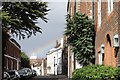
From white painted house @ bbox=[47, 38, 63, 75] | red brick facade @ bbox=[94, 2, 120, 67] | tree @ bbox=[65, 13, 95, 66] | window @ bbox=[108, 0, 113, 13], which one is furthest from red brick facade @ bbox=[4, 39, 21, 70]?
window @ bbox=[108, 0, 113, 13]

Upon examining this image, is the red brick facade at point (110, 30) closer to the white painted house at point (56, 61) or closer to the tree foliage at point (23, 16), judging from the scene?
the tree foliage at point (23, 16)

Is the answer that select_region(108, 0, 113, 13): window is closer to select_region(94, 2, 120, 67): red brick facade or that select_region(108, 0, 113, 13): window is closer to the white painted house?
select_region(94, 2, 120, 67): red brick facade

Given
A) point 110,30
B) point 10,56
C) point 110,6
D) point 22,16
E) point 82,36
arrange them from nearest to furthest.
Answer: point 110,30, point 110,6, point 22,16, point 82,36, point 10,56

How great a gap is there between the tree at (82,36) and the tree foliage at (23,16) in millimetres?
2957

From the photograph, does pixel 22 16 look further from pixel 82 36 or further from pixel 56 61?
pixel 56 61

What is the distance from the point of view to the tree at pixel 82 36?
32.0 metres

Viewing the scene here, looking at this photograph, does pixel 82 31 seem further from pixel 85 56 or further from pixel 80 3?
pixel 80 3

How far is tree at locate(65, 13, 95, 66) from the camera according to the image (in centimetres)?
3197

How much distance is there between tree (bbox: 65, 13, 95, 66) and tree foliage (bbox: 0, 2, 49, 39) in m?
2.96

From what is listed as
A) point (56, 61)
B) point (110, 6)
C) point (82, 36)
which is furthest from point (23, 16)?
point (56, 61)

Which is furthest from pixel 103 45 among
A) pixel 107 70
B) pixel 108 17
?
pixel 107 70

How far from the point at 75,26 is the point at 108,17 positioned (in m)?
10.6

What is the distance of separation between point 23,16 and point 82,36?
6.25 metres

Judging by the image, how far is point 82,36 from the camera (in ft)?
107
